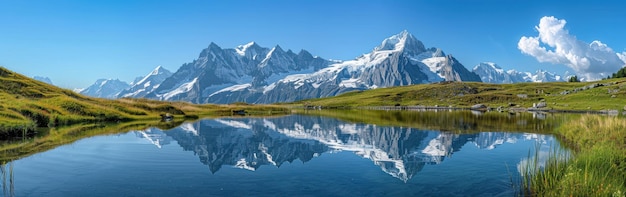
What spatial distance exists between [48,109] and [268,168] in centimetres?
4495

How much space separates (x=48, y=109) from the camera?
55656 millimetres

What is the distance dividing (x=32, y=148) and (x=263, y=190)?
22738 millimetres

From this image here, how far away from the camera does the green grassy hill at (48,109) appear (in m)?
42.8

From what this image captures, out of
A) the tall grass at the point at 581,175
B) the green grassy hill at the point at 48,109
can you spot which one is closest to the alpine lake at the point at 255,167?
the tall grass at the point at 581,175

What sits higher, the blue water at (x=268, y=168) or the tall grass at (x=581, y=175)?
the tall grass at (x=581, y=175)

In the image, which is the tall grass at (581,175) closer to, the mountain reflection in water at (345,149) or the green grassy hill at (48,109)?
the mountain reflection in water at (345,149)

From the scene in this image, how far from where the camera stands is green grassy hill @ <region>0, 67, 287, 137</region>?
1687 inches

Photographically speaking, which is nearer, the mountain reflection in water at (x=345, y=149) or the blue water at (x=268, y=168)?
the blue water at (x=268, y=168)

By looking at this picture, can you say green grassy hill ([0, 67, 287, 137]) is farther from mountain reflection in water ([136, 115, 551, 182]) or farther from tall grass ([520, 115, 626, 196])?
tall grass ([520, 115, 626, 196])

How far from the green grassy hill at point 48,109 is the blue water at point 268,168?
986 cm

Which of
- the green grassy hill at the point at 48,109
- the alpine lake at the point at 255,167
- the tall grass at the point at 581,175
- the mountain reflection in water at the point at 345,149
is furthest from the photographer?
the green grassy hill at the point at 48,109

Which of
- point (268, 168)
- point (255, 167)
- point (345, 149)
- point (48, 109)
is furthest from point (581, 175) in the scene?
point (48, 109)

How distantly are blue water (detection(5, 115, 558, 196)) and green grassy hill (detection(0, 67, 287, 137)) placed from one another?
9856 mm

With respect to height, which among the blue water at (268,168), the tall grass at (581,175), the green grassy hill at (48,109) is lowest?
the blue water at (268,168)
